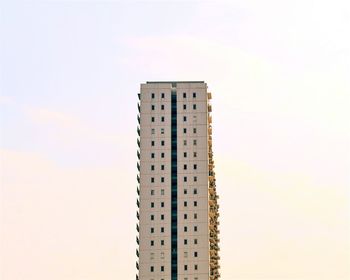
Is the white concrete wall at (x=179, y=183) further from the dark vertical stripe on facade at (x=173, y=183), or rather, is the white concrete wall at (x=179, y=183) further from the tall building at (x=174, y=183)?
the dark vertical stripe on facade at (x=173, y=183)

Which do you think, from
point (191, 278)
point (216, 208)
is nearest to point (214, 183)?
point (216, 208)

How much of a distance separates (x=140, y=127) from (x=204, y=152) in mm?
9737

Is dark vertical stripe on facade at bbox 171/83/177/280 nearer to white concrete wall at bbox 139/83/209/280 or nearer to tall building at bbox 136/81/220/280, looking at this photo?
tall building at bbox 136/81/220/280

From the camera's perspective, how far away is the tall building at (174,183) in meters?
99.1

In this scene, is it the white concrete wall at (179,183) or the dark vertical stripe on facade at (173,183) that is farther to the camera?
the dark vertical stripe on facade at (173,183)

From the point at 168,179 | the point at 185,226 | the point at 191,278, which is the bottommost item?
the point at 191,278

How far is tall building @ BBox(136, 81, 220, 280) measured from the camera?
99.1 metres

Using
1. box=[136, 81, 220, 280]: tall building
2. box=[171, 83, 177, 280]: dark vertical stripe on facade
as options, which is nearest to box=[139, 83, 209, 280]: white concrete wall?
box=[136, 81, 220, 280]: tall building

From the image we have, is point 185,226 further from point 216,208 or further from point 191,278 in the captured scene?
point 216,208

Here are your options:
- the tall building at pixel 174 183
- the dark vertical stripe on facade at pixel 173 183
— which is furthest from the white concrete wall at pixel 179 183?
the dark vertical stripe on facade at pixel 173 183

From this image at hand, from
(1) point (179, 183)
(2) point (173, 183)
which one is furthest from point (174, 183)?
(1) point (179, 183)

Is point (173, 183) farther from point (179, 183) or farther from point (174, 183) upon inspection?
point (179, 183)

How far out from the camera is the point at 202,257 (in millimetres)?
99000

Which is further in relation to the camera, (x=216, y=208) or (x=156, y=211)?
(x=216, y=208)
